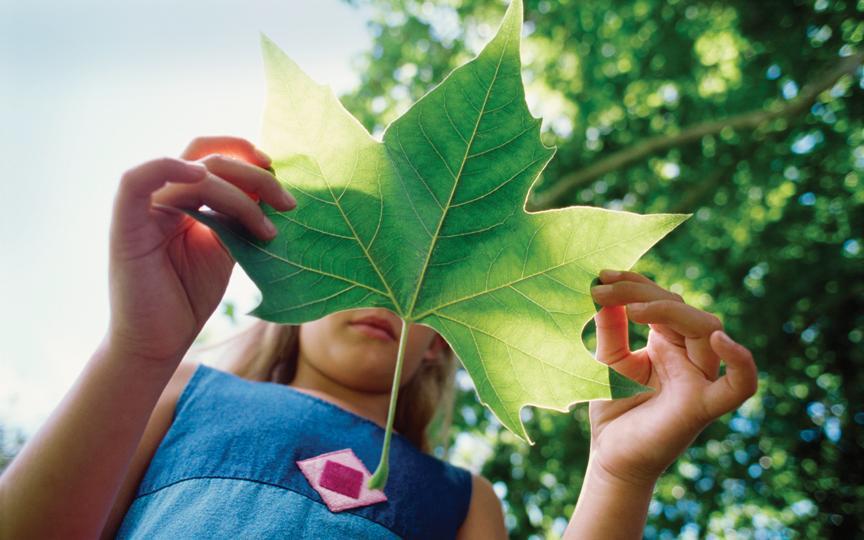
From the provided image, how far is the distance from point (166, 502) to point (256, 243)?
0.79 meters

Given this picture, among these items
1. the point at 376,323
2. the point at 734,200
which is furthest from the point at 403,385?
the point at 734,200

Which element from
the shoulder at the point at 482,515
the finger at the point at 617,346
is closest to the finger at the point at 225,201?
the finger at the point at 617,346

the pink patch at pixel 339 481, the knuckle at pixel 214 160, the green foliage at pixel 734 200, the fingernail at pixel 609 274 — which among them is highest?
the knuckle at pixel 214 160

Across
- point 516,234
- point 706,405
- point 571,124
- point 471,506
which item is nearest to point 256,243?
point 516,234

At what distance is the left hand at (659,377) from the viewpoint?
120 centimetres

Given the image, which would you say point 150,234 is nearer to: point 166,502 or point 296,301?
point 296,301

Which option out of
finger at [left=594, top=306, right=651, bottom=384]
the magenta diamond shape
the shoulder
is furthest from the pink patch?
finger at [left=594, top=306, right=651, bottom=384]

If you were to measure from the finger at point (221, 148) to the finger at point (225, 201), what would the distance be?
0.47 feet

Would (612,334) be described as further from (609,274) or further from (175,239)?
(175,239)

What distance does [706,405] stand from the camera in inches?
50.4

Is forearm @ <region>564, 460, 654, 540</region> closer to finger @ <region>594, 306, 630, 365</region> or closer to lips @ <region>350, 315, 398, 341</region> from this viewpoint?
finger @ <region>594, 306, 630, 365</region>

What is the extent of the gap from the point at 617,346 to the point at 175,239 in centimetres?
106

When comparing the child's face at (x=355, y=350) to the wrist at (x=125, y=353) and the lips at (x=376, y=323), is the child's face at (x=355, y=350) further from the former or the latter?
the wrist at (x=125, y=353)

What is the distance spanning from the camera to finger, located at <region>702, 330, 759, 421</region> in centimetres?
119
